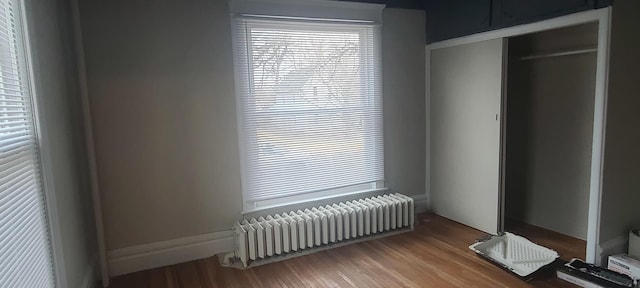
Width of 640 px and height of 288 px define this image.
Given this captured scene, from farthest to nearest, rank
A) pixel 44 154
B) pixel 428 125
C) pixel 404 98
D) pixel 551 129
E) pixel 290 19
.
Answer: pixel 428 125
pixel 404 98
pixel 551 129
pixel 290 19
pixel 44 154

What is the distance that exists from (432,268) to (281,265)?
1.21 metres

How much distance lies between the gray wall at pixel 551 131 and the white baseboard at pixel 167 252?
2.97 meters

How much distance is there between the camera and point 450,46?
3.62 metres

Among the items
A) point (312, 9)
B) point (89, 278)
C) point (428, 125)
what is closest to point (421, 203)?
point (428, 125)

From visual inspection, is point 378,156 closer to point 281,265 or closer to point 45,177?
point 281,265

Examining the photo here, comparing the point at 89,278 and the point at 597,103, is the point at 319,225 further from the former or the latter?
the point at 597,103

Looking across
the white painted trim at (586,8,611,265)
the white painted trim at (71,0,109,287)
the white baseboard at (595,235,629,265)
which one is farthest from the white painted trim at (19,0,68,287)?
the white baseboard at (595,235,629,265)

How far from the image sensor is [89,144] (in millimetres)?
2605

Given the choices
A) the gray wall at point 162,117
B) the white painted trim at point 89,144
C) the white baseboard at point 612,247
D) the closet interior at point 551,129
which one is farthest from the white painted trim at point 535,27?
the white painted trim at point 89,144

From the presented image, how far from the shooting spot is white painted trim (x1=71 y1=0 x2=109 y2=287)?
99.0 inches

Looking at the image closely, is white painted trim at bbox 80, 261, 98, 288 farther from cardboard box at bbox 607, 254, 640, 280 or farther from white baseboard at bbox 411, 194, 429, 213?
cardboard box at bbox 607, 254, 640, 280

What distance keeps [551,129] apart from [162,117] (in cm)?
349

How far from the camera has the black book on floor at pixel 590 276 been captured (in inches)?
92.6

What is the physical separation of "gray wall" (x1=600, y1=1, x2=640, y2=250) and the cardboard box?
0.47 feet
